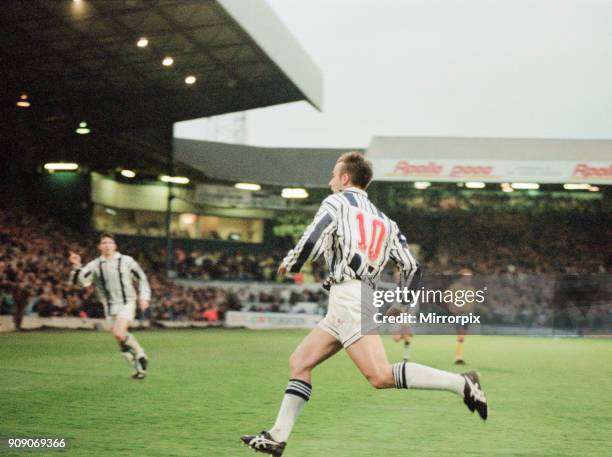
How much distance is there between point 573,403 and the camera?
36.3 ft

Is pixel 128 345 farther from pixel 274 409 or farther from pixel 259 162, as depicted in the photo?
pixel 259 162

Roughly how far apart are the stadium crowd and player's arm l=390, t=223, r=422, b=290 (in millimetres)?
22290

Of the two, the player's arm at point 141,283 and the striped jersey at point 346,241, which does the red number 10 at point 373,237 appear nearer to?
the striped jersey at point 346,241

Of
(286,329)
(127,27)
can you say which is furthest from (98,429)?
(286,329)

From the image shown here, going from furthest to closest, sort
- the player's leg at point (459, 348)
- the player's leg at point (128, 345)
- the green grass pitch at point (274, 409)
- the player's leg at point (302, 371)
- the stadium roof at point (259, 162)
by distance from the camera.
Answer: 1. the stadium roof at point (259, 162)
2. the player's leg at point (459, 348)
3. the player's leg at point (128, 345)
4. the green grass pitch at point (274, 409)
5. the player's leg at point (302, 371)

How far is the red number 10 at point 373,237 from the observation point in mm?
5676

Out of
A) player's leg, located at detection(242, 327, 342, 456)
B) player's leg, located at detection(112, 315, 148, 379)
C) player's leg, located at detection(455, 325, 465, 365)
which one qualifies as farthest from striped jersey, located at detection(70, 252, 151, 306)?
player's leg, located at detection(455, 325, 465, 365)

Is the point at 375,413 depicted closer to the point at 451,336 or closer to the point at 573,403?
the point at 573,403

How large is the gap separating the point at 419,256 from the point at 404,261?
37.4 m

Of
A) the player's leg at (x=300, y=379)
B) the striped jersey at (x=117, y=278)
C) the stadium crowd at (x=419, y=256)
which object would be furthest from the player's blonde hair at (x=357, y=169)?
the stadium crowd at (x=419, y=256)

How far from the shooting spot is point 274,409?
31.7ft

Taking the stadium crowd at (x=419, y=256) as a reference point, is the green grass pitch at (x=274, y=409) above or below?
below

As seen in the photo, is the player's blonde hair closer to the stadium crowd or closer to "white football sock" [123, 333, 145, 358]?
"white football sock" [123, 333, 145, 358]

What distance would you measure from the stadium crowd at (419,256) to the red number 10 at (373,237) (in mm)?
22525
